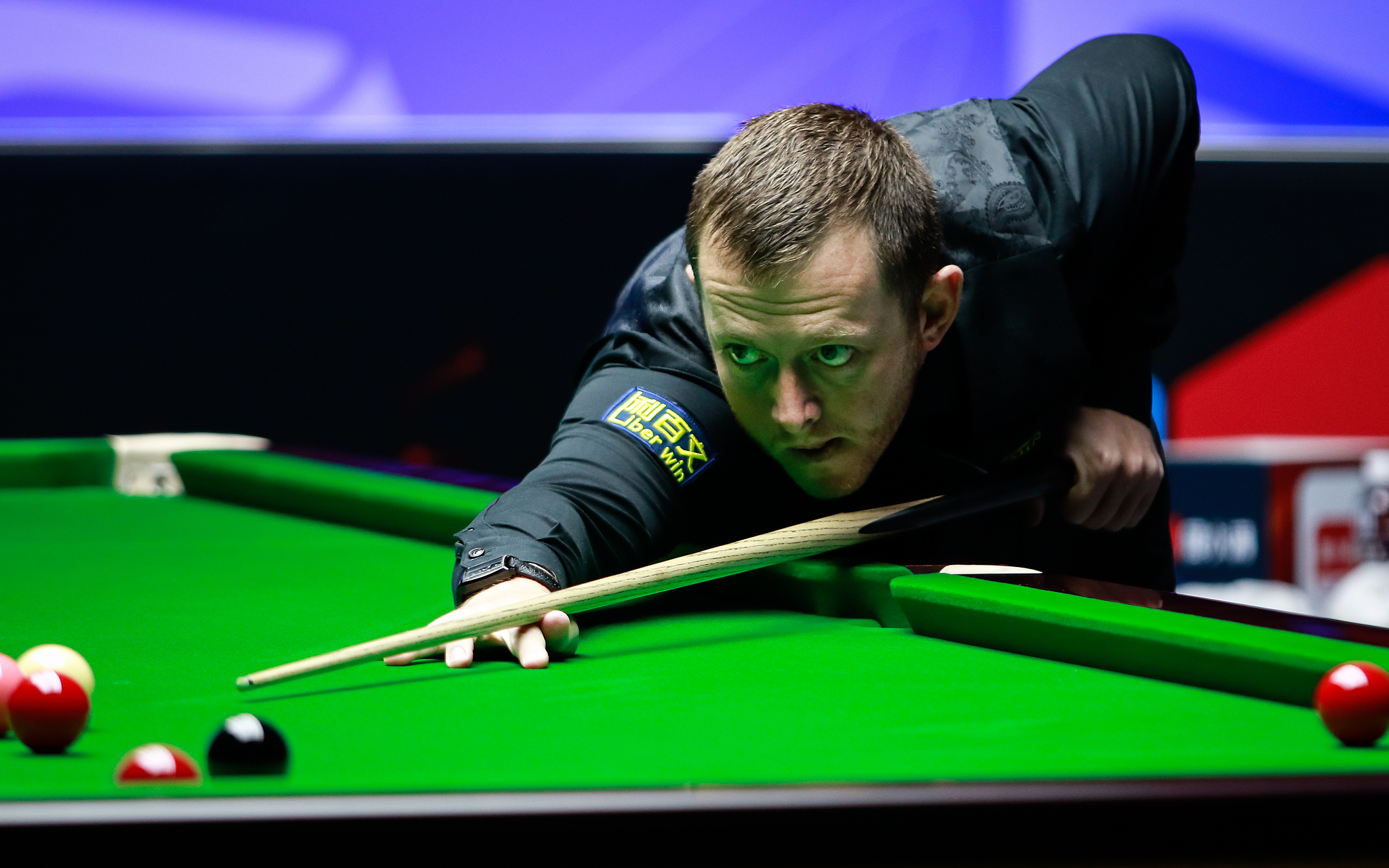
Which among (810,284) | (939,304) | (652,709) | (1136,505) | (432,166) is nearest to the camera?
(652,709)

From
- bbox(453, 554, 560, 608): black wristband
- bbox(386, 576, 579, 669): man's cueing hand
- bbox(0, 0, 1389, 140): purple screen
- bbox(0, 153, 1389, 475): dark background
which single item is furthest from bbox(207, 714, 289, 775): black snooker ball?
bbox(0, 153, 1389, 475): dark background

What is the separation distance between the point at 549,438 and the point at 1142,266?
279cm

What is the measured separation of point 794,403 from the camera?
5.65 feet

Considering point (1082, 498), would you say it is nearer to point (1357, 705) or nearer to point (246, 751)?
point (1357, 705)

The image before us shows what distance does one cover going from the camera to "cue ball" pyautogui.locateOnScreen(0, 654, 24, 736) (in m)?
1.08

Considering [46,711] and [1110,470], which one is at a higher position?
[1110,470]

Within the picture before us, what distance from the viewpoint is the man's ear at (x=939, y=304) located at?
185 cm

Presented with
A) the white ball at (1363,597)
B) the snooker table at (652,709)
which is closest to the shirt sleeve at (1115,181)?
the snooker table at (652,709)

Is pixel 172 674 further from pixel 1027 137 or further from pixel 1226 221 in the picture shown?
pixel 1226 221

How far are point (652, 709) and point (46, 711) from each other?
1.59 feet

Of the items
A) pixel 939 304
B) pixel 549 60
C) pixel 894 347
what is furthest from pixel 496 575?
pixel 549 60

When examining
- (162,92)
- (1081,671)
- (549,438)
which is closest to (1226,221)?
(549,438)

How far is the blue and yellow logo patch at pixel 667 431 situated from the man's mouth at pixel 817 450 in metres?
0.14

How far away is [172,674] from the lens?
138 cm
